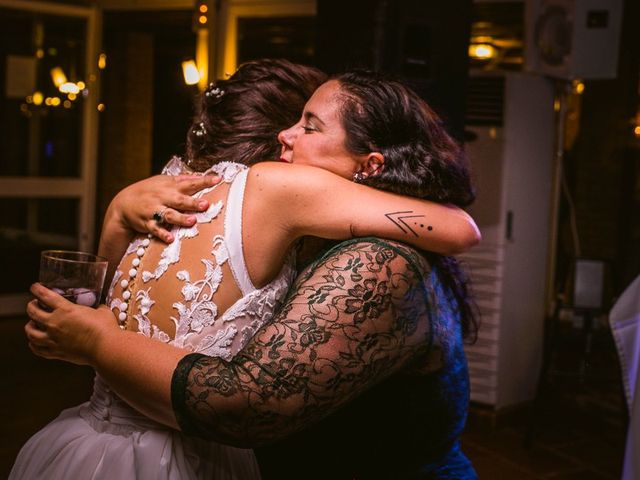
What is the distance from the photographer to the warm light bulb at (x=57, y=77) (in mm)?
6621

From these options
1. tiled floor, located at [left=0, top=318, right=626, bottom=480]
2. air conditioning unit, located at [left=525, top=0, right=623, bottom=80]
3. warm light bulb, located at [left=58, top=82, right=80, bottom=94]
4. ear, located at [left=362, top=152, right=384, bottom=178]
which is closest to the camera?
ear, located at [left=362, top=152, right=384, bottom=178]

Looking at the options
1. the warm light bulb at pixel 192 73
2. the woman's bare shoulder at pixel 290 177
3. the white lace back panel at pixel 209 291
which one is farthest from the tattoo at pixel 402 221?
the warm light bulb at pixel 192 73

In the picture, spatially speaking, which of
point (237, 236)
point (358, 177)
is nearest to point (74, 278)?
point (237, 236)

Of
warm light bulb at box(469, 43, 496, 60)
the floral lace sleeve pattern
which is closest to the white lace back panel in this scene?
the floral lace sleeve pattern

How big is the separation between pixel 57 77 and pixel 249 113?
555 cm

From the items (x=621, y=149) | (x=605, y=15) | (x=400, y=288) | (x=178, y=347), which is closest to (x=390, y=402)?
(x=400, y=288)

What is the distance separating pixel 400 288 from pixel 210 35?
5.12 metres

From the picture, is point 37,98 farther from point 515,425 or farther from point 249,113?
point 249,113

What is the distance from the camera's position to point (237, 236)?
1278 millimetres

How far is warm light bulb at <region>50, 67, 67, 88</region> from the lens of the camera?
6.62 meters

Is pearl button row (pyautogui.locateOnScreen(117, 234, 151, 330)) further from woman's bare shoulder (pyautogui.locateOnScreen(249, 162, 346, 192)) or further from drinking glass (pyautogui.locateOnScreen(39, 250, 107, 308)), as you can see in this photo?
woman's bare shoulder (pyautogui.locateOnScreen(249, 162, 346, 192))

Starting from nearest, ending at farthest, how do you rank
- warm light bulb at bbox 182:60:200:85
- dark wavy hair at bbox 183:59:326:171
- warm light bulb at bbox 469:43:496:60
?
dark wavy hair at bbox 183:59:326:171 → warm light bulb at bbox 182:60:200:85 → warm light bulb at bbox 469:43:496:60

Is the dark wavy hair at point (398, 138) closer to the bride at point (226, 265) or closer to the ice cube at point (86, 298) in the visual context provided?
the bride at point (226, 265)

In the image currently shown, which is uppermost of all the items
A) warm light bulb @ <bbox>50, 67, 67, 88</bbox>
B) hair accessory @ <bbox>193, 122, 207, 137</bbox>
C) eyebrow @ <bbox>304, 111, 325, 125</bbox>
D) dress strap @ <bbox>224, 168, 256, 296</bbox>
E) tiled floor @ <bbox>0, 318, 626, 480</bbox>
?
warm light bulb @ <bbox>50, 67, 67, 88</bbox>
